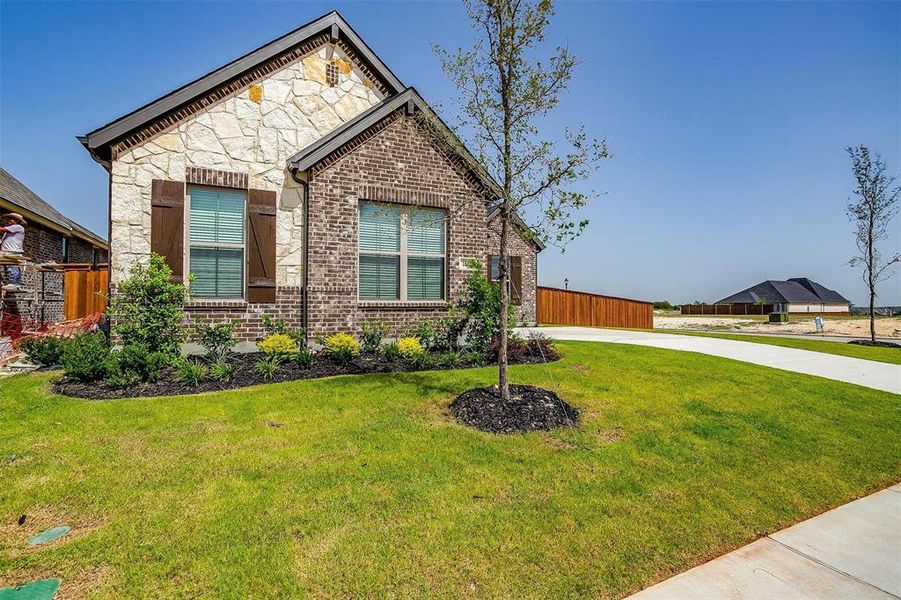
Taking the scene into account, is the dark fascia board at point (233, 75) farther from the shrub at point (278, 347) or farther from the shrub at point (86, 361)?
the shrub at point (278, 347)

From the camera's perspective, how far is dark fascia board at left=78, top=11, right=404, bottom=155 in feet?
25.6

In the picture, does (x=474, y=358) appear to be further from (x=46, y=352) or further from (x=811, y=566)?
(x=46, y=352)

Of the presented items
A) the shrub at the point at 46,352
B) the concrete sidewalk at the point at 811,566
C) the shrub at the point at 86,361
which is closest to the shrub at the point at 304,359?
the shrub at the point at 86,361

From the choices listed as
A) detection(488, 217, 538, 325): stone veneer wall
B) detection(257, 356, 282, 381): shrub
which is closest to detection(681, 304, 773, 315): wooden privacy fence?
detection(488, 217, 538, 325): stone veneer wall

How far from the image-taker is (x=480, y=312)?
895cm

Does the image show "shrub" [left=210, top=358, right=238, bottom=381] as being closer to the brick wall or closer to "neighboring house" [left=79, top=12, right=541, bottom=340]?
the brick wall

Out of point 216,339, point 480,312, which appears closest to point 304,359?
point 216,339

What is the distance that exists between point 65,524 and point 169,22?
10.1m

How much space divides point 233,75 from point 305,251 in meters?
3.65

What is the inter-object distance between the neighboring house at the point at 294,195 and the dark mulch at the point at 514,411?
138 inches

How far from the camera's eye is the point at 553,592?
8.72 ft

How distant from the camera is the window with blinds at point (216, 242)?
845 centimetres

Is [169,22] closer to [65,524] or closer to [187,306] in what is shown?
[187,306]

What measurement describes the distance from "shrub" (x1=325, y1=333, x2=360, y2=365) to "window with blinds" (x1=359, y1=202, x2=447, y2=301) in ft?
5.05
